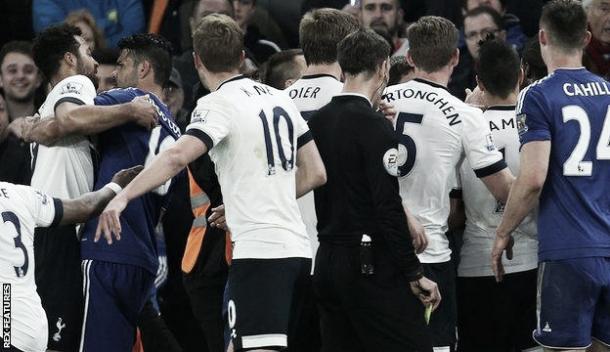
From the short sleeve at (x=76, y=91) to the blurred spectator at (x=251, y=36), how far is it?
427 centimetres

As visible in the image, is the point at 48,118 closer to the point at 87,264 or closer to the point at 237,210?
the point at 87,264

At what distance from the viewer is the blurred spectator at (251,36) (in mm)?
13125

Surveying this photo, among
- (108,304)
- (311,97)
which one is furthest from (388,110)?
(108,304)

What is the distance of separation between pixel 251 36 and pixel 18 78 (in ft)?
7.60

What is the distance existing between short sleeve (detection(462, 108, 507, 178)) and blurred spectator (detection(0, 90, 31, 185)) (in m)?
4.40

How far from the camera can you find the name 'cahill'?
8.22 metres

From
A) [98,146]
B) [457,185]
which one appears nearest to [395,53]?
[457,185]

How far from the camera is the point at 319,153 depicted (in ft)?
27.5

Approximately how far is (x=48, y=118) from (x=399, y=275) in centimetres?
258

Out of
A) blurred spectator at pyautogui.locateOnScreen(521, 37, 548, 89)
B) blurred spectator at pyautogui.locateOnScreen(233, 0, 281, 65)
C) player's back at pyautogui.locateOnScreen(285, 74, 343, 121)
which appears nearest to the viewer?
player's back at pyautogui.locateOnScreen(285, 74, 343, 121)

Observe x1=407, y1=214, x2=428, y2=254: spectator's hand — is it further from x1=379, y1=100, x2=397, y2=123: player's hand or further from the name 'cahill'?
the name 'cahill'

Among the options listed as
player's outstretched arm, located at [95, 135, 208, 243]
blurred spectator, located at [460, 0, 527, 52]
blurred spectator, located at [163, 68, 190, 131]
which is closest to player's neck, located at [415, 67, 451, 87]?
player's outstretched arm, located at [95, 135, 208, 243]

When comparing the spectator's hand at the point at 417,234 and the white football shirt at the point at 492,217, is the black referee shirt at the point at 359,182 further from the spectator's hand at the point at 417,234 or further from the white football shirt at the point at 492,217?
the white football shirt at the point at 492,217

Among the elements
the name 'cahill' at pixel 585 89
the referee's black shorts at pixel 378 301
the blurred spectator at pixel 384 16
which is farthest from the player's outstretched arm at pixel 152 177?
the blurred spectator at pixel 384 16
